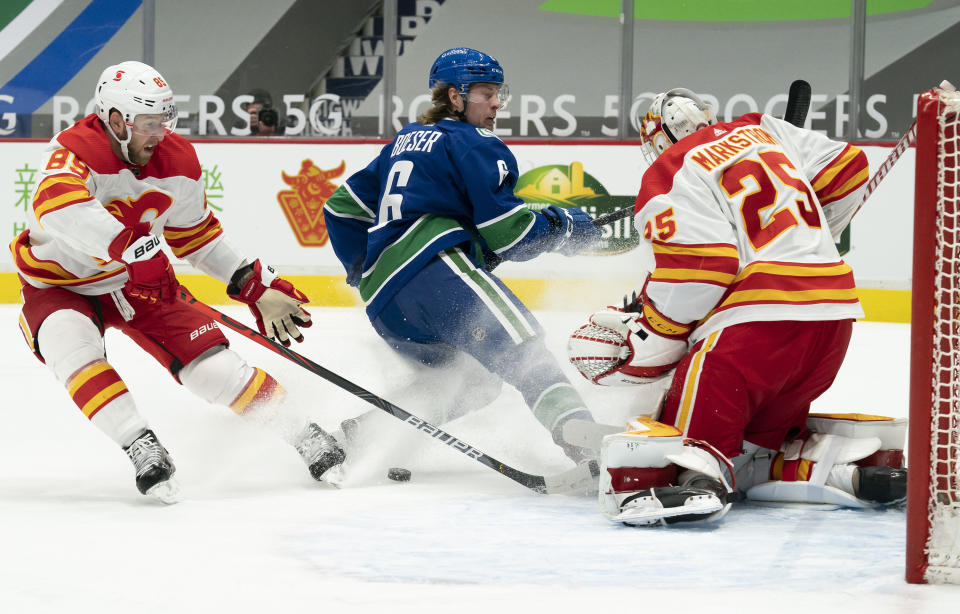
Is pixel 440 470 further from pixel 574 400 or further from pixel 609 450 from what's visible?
pixel 609 450

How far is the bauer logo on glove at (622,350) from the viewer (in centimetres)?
231

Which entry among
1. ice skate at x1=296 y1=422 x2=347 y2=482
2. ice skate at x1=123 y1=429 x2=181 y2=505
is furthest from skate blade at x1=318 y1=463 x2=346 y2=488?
ice skate at x1=123 y1=429 x2=181 y2=505

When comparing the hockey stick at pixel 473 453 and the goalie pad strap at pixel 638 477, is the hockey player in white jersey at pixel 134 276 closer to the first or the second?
the hockey stick at pixel 473 453

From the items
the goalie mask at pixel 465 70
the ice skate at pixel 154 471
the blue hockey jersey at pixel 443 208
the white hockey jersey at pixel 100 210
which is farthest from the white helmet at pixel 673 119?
the ice skate at pixel 154 471

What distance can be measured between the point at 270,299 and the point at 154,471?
62 cm

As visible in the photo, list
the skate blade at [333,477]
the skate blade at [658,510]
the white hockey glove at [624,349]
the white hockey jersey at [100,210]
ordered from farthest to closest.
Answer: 1. the skate blade at [333,477]
2. the white hockey jersey at [100,210]
3. the white hockey glove at [624,349]
4. the skate blade at [658,510]

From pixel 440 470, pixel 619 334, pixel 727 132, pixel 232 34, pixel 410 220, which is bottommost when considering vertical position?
pixel 440 470

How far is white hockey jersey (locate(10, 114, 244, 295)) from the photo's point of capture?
2457 millimetres

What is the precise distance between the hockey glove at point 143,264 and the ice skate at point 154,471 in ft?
1.19

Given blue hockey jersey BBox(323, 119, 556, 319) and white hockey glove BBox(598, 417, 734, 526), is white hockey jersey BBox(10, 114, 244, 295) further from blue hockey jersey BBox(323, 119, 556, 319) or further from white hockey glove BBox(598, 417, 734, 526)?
white hockey glove BBox(598, 417, 734, 526)

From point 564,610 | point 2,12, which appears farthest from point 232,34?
point 564,610

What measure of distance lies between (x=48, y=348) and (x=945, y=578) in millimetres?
1957

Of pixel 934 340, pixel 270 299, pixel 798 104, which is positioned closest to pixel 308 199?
pixel 270 299

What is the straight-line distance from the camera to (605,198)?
20.5 ft
